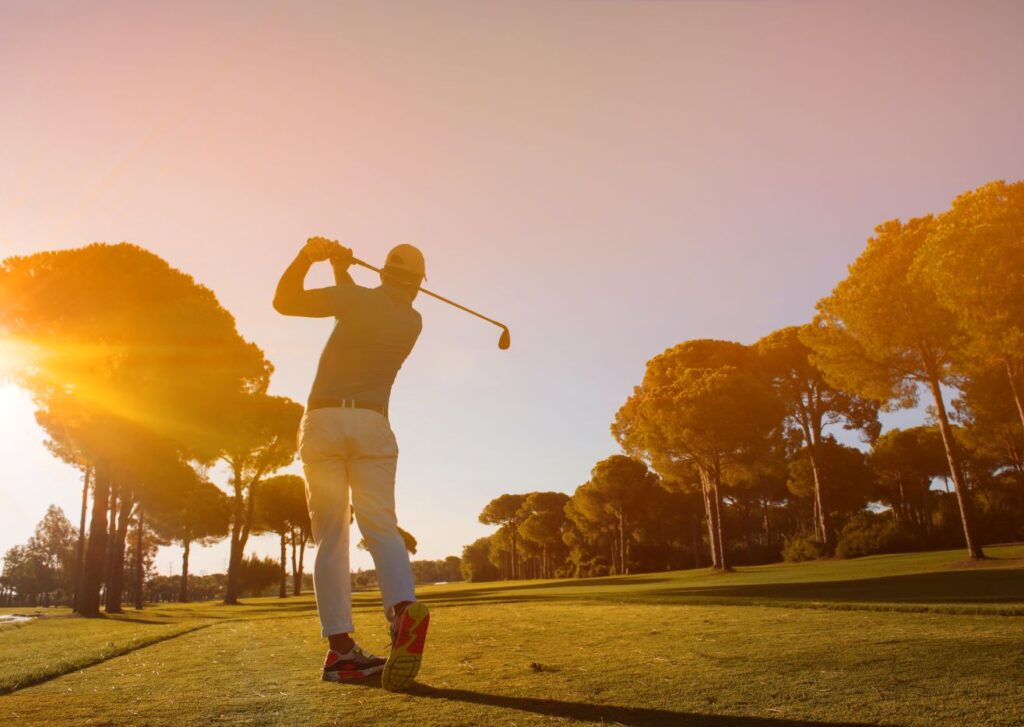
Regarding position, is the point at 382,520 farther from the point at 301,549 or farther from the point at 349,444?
the point at 301,549

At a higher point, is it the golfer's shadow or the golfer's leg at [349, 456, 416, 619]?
the golfer's leg at [349, 456, 416, 619]

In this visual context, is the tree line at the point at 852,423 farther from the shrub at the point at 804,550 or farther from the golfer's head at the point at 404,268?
the golfer's head at the point at 404,268

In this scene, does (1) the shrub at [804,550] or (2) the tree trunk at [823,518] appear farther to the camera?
(1) the shrub at [804,550]

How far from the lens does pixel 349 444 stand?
3961mm

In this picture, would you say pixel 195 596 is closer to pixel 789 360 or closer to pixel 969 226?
pixel 789 360

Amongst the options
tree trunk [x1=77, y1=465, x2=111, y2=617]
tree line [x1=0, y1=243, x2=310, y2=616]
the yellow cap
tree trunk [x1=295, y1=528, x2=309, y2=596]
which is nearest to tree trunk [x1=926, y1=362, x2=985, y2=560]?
the yellow cap

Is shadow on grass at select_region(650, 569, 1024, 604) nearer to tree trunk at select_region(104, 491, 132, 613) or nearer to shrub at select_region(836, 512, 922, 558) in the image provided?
shrub at select_region(836, 512, 922, 558)

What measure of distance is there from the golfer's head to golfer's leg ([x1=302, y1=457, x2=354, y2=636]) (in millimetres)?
Result: 1254

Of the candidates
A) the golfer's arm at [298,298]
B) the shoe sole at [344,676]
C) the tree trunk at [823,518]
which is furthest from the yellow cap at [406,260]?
the tree trunk at [823,518]

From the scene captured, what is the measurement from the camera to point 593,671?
3.61 meters

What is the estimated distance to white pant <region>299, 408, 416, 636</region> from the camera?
12.8 feet

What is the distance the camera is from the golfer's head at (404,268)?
4520mm

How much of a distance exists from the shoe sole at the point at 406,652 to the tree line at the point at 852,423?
65.8 ft

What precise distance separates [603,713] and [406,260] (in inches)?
118
